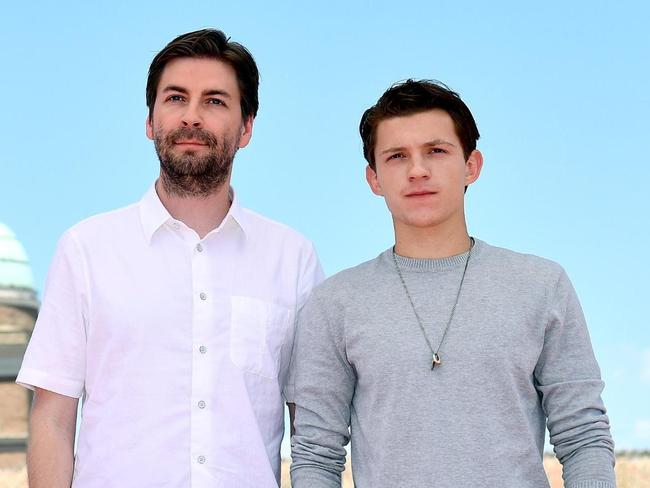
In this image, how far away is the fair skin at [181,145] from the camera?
3938 millimetres

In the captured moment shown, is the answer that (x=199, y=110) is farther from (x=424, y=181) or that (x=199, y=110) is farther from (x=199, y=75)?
(x=424, y=181)

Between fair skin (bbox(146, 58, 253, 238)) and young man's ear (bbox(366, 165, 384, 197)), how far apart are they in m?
0.62

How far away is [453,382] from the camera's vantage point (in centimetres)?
355

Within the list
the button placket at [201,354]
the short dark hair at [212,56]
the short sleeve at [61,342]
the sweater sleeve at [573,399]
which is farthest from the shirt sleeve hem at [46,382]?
the sweater sleeve at [573,399]

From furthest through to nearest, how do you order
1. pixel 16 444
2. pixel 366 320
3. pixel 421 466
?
pixel 16 444, pixel 366 320, pixel 421 466

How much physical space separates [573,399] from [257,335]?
4.26 ft

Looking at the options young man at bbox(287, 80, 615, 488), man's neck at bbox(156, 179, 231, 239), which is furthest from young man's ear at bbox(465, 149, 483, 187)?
man's neck at bbox(156, 179, 231, 239)

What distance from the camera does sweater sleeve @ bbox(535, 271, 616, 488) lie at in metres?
3.56

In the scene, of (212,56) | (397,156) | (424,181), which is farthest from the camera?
(212,56)

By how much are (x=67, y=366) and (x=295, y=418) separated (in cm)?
97

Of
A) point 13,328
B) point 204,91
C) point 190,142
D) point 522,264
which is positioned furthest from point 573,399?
point 13,328

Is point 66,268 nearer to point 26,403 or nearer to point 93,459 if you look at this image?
point 93,459

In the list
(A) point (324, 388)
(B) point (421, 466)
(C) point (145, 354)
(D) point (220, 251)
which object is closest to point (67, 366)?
(C) point (145, 354)

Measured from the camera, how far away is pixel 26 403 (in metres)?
24.7
